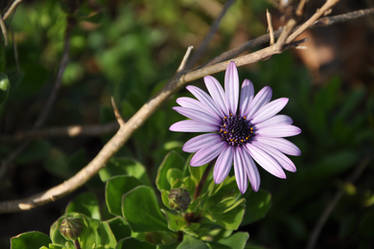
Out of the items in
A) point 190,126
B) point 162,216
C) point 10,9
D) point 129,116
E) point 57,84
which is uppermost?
point 10,9

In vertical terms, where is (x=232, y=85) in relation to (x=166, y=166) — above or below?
above

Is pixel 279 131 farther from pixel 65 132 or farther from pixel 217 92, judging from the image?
pixel 65 132

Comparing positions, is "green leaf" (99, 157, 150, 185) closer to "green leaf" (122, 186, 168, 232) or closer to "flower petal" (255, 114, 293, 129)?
"green leaf" (122, 186, 168, 232)

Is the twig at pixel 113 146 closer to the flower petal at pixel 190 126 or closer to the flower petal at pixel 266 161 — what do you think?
the flower petal at pixel 190 126

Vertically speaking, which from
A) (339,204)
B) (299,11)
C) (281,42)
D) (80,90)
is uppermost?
(80,90)

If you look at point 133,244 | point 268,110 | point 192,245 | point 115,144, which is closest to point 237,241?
point 192,245

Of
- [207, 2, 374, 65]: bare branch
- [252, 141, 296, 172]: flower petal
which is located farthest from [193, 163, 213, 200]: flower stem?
[207, 2, 374, 65]: bare branch

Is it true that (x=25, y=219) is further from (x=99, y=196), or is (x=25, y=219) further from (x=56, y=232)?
(x=56, y=232)

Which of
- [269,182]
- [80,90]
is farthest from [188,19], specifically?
[269,182]
